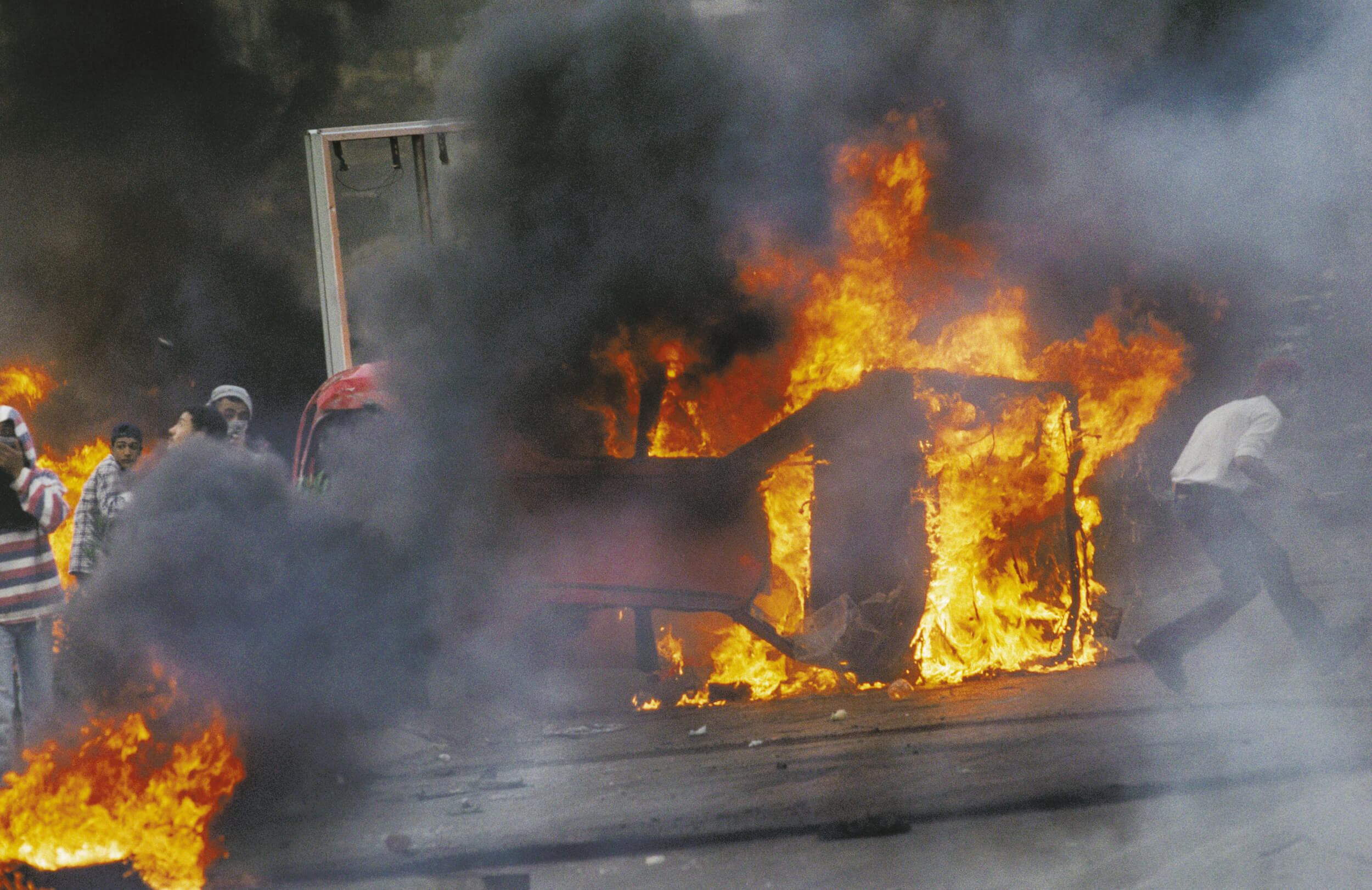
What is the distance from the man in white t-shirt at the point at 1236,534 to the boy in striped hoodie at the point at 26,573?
5.51m

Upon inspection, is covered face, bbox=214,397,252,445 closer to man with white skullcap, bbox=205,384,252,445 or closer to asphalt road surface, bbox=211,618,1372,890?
man with white skullcap, bbox=205,384,252,445

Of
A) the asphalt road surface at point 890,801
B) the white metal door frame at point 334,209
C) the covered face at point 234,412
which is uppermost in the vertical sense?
the white metal door frame at point 334,209

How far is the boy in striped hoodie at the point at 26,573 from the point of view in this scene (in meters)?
5.23

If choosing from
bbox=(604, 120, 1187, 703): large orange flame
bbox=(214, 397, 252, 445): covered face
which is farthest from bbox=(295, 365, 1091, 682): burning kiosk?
bbox=(214, 397, 252, 445): covered face

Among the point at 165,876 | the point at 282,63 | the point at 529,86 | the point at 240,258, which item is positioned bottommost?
the point at 165,876

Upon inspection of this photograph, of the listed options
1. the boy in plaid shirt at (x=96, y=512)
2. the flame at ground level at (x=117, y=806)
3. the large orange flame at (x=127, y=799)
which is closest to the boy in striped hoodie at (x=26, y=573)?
the boy in plaid shirt at (x=96, y=512)

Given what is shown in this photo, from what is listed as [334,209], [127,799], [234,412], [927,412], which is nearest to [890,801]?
A: [927,412]

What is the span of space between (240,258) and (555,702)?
710 cm

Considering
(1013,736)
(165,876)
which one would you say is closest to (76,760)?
(165,876)

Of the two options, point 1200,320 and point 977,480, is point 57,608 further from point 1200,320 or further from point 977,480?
point 1200,320

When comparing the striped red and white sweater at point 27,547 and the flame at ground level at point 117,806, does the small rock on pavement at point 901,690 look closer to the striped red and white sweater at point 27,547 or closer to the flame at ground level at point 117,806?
the flame at ground level at point 117,806

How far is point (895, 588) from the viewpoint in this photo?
6254 mm

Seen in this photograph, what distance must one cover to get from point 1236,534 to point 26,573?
19.9 ft

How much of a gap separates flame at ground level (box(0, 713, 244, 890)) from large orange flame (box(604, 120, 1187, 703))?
304 centimetres
